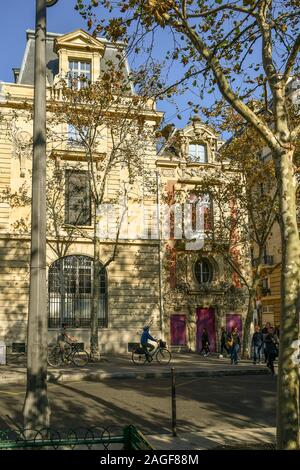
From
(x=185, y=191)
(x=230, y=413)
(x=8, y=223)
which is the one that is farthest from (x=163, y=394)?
(x=185, y=191)

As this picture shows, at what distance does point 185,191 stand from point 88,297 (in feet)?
27.5

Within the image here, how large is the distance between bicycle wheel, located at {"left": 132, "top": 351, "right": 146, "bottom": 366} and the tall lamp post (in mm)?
14078

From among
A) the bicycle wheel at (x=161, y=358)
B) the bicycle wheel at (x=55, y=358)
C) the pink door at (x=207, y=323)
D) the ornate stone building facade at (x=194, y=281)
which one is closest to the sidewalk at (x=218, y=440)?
the bicycle wheel at (x=55, y=358)

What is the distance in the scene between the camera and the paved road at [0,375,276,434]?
9.65m

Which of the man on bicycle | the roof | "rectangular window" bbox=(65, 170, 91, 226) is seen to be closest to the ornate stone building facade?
"rectangular window" bbox=(65, 170, 91, 226)

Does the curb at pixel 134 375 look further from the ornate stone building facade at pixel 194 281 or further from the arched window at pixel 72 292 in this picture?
the ornate stone building facade at pixel 194 281

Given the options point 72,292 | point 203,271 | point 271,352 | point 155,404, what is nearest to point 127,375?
point 271,352

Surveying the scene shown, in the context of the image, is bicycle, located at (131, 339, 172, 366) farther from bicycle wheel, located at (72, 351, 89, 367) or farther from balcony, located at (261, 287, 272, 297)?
balcony, located at (261, 287, 272, 297)

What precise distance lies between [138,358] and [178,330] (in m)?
7.51

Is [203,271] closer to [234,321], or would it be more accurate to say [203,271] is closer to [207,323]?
[207,323]

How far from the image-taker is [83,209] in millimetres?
27703

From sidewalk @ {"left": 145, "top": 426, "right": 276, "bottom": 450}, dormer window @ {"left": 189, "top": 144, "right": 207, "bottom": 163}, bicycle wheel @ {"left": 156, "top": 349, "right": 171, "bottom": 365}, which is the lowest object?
bicycle wheel @ {"left": 156, "top": 349, "right": 171, "bottom": 365}
